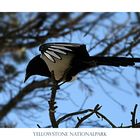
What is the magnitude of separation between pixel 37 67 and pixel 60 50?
0.11m

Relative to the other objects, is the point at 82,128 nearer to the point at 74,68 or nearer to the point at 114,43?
the point at 74,68

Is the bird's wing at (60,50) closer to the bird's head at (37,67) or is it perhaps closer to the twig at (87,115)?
the bird's head at (37,67)

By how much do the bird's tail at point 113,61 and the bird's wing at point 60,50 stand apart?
0.04 meters

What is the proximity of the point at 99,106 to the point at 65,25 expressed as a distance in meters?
0.44

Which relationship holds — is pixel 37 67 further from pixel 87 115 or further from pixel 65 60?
pixel 87 115

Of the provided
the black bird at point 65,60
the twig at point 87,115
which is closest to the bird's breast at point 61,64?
the black bird at point 65,60

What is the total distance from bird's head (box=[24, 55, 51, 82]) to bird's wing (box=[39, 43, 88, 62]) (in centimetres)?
4

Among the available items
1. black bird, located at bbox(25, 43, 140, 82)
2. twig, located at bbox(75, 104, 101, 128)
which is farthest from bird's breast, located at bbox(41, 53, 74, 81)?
twig, located at bbox(75, 104, 101, 128)

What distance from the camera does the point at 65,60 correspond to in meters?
1.31

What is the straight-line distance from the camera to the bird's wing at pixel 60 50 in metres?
1.30

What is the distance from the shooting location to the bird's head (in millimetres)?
1351

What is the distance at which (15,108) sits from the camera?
5.72ft

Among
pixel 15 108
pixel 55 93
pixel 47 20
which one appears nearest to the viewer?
pixel 55 93

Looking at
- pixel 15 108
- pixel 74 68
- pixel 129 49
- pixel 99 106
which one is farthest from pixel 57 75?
pixel 15 108
